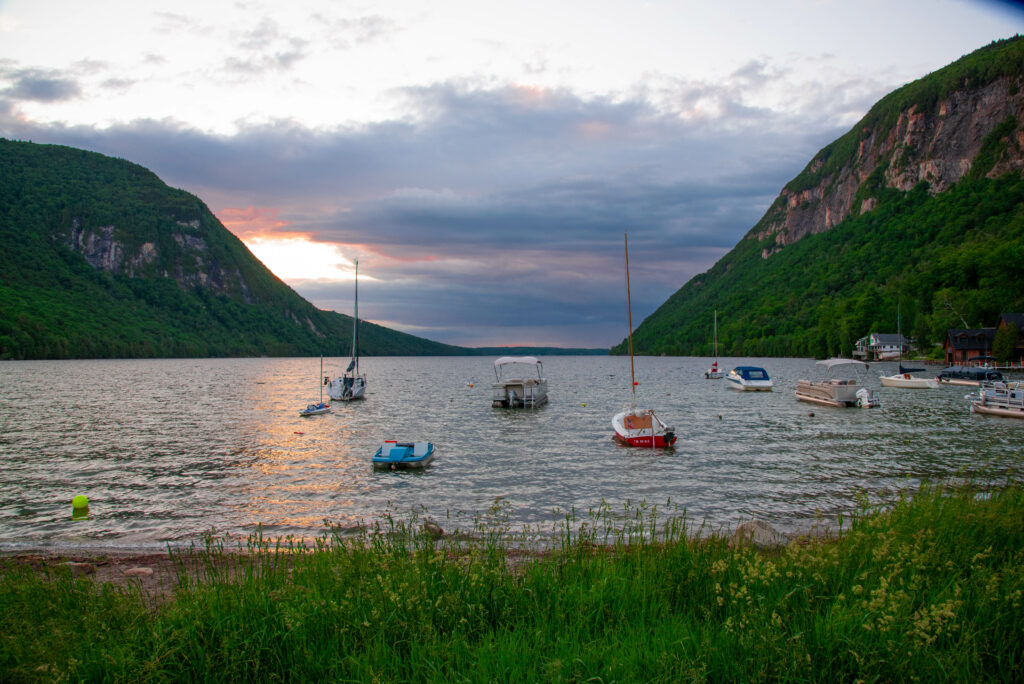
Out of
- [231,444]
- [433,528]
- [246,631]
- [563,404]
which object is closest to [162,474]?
[231,444]

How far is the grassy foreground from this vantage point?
4.50 meters

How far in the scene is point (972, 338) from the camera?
296 feet

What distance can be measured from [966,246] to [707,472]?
147 m

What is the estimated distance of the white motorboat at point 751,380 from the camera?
69.5 meters

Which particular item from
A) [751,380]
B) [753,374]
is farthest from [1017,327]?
[751,380]

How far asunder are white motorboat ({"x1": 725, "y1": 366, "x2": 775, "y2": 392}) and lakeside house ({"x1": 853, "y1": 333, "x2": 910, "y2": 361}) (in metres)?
74.5

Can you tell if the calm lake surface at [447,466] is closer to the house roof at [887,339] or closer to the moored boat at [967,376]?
the moored boat at [967,376]

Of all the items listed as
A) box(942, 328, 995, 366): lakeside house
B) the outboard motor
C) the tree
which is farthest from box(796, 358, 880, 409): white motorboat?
box(942, 328, 995, 366): lakeside house

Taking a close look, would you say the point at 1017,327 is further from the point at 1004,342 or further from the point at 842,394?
the point at 842,394

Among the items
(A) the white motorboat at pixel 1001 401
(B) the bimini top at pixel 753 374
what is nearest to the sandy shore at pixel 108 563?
(A) the white motorboat at pixel 1001 401

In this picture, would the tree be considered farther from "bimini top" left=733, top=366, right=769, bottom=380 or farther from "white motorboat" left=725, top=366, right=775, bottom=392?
"white motorboat" left=725, top=366, right=775, bottom=392

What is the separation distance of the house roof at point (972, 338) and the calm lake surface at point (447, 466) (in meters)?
53.5

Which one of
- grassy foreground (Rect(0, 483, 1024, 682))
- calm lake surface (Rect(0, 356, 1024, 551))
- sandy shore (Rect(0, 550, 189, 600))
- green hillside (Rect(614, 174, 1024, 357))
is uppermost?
green hillside (Rect(614, 174, 1024, 357))

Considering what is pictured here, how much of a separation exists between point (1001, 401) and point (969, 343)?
206ft
